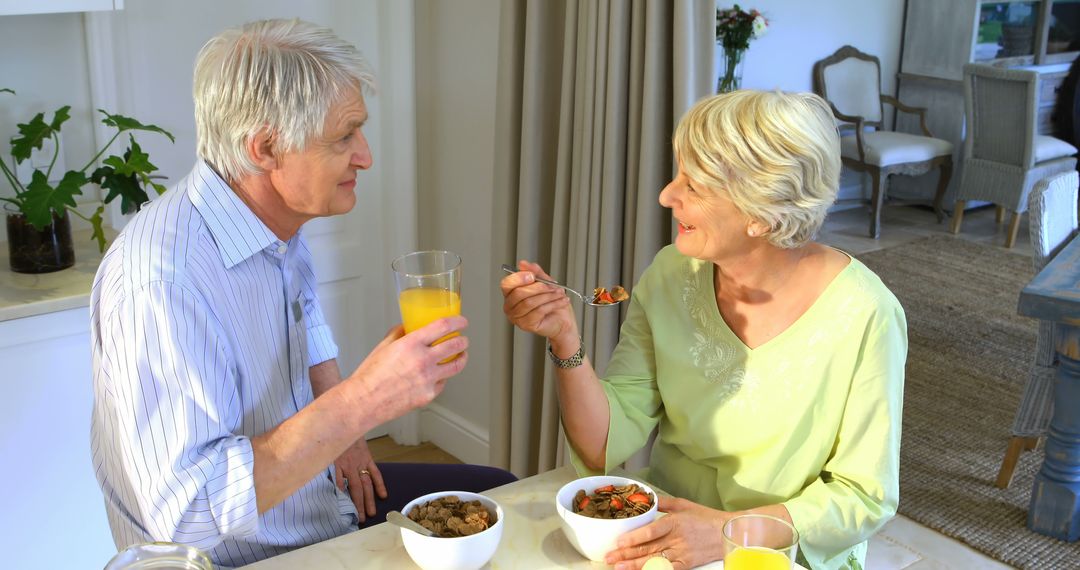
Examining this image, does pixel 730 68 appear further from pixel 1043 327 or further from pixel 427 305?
pixel 427 305

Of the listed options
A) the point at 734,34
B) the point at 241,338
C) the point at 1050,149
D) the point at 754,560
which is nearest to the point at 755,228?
the point at 754,560

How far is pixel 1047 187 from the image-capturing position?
3.30 m

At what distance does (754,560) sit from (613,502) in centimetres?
27

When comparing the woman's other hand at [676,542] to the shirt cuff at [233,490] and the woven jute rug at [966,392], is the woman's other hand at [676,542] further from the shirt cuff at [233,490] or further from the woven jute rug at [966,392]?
the woven jute rug at [966,392]

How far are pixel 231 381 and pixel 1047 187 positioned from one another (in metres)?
2.79

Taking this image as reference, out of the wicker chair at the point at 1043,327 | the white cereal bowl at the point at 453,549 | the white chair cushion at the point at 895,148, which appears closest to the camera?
the white cereal bowl at the point at 453,549

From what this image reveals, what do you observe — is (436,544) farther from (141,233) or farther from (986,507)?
(986,507)

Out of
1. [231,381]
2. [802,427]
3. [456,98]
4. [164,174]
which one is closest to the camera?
[231,381]

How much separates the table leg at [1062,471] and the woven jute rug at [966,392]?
49 mm

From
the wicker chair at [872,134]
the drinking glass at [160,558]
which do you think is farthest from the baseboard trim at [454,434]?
the wicker chair at [872,134]

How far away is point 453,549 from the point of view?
1.31m

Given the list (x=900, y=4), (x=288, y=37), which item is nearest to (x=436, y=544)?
(x=288, y=37)

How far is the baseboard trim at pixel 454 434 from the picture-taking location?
3.43m

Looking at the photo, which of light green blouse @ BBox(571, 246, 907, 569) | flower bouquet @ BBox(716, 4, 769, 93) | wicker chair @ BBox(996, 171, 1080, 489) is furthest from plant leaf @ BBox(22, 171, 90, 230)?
flower bouquet @ BBox(716, 4, 769, 93)
